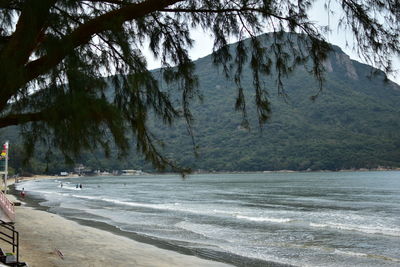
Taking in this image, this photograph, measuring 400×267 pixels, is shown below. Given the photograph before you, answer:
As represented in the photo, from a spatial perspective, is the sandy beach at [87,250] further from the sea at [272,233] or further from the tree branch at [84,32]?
the tree branch at [84,32]

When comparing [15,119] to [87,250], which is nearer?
[15,119]

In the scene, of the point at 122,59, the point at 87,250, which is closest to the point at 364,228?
the point at 87,250

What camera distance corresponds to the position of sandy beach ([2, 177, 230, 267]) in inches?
372

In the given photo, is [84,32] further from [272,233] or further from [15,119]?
[272,233]

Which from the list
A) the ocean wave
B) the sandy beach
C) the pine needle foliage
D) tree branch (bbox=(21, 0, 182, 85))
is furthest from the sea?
tree branch (bbox=(21, 0, 182, 85))

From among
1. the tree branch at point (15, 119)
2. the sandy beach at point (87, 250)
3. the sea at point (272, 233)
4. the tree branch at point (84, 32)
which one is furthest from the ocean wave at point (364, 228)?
the tree branch at point (15, 119)

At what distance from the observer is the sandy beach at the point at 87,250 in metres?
9.45

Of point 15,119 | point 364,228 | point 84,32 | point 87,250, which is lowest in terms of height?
point 364,228

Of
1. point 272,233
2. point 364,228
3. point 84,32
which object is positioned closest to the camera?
point 84,32

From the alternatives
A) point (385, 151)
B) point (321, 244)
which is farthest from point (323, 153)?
point (321, 244)

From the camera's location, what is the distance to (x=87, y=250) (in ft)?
37.4

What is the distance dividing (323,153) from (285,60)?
350 feet

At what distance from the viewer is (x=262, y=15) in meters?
3.05

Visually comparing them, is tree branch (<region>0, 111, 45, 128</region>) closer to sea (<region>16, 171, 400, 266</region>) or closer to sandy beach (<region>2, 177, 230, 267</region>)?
sandy beach (<region>2, 177, 230, 267</region>)
